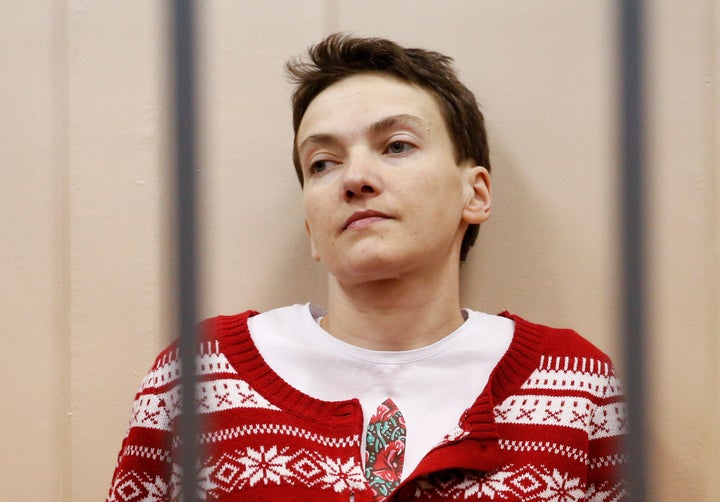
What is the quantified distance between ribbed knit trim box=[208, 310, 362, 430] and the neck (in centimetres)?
11

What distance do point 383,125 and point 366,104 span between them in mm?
42

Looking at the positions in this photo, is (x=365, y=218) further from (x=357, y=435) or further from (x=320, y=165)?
(x=357, y=435)

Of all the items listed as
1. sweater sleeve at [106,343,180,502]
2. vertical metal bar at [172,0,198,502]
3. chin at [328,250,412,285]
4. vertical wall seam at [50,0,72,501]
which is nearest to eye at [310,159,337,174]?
chin at [328,250,412,285]

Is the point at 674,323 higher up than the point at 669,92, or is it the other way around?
the point at 669,92

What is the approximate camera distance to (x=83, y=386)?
1207 mm

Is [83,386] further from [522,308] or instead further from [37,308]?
[522,308]

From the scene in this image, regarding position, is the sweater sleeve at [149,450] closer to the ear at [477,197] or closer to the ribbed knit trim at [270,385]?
the ribbed knit trim at [270,385]

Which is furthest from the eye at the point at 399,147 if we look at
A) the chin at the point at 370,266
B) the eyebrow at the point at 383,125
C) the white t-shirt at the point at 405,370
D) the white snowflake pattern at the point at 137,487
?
the white snowflake pattern at the point at 137,487

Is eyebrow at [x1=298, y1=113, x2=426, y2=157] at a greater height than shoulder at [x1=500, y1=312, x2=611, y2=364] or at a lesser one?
greater

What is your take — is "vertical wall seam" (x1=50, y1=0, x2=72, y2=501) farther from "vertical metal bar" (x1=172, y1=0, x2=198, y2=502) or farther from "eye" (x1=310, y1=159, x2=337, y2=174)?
"vertical metal bar" (x1=172, y1=0, x2=198, y2=502)

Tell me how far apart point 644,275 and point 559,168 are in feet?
2.60

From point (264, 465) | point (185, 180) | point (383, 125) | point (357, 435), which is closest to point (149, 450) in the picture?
point (264, 465)

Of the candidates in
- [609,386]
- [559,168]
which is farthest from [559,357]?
[559,168]

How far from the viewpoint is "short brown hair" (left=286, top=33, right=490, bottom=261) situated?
1.04 m
